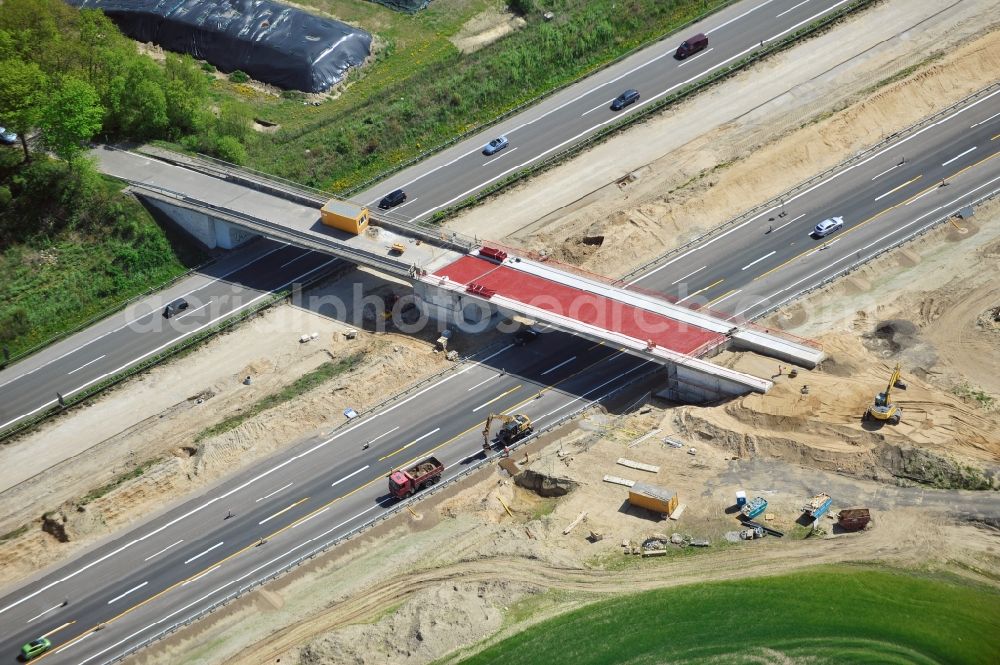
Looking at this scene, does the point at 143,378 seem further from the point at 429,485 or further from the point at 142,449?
the point at 429,485

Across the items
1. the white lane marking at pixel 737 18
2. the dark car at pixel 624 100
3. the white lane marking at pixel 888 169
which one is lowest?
the white lane marking at pixel 888 169

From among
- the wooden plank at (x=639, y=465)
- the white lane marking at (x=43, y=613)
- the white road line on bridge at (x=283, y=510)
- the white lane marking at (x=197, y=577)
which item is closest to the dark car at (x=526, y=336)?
the wooden plank at (x=639, y=465)

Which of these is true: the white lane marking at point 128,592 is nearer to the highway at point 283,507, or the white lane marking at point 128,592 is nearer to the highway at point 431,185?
the highway at point 283,507

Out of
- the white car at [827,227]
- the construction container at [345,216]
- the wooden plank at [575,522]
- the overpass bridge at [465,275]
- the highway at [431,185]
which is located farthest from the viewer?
the construction container at [345,216]

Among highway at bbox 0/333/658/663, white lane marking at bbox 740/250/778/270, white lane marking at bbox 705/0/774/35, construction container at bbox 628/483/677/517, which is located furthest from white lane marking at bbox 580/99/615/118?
construction container at bbox 628/483/677/517

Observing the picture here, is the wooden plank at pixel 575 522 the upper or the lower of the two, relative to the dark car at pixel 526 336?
lower

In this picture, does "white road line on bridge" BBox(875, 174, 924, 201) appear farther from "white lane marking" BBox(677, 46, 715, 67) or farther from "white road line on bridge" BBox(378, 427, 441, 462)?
"white road line on bridge" BBox(378, 427, 441, 462)

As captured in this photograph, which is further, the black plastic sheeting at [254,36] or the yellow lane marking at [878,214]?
the black plastic sheeting at [254,36]
